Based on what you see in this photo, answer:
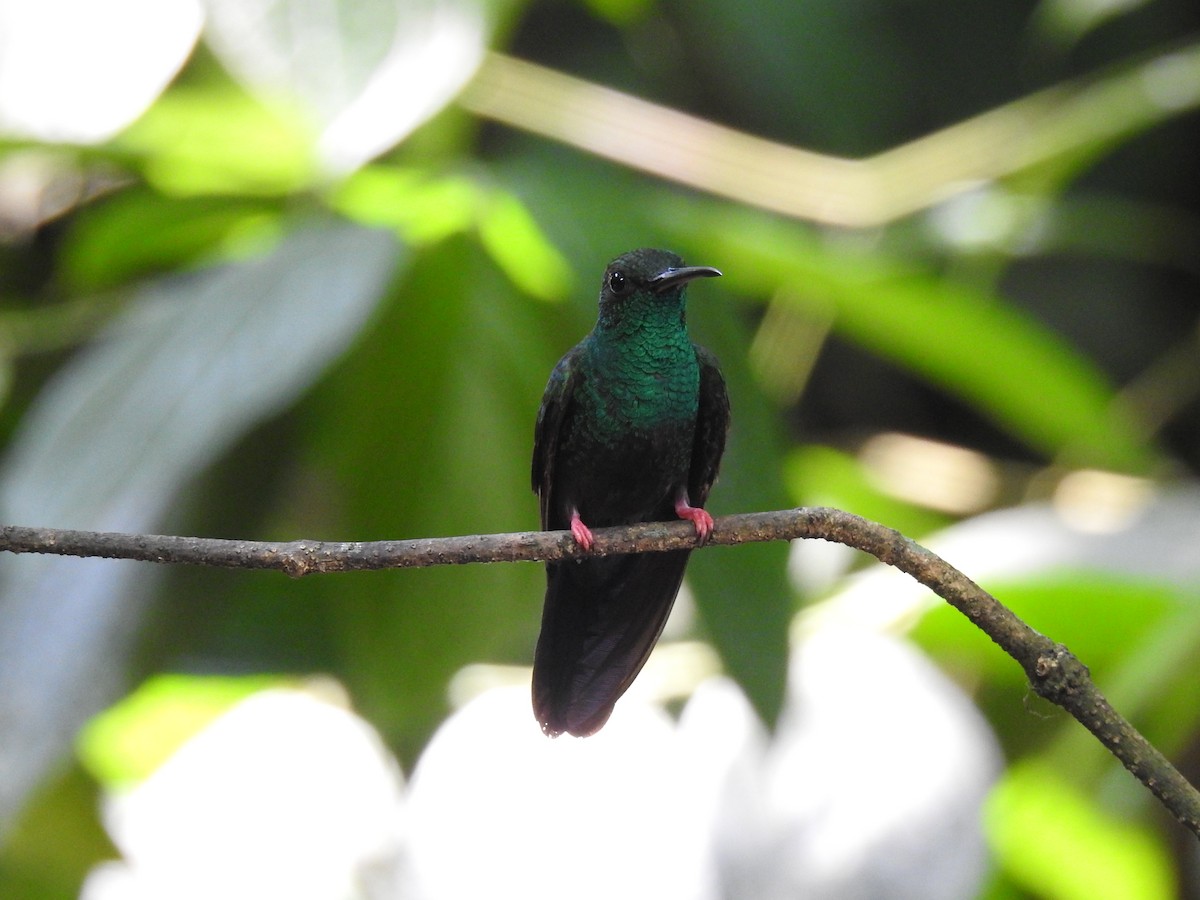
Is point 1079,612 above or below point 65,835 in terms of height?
above

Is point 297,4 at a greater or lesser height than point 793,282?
lesser

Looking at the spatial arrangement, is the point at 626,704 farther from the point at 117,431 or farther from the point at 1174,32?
the point at 1174,32

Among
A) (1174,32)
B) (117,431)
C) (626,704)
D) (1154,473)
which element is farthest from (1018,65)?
(117,431)

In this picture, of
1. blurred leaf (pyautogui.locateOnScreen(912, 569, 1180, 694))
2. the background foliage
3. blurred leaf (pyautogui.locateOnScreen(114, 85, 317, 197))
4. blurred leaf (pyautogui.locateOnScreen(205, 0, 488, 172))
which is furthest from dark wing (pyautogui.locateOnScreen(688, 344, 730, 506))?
blurred leaf (pyautogui.locateOnScreen(114, 85, 317, 197))

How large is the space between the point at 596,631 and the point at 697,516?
0.59 feet

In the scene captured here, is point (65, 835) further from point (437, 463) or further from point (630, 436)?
point (630, 436)

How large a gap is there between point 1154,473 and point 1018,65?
4.47 ft

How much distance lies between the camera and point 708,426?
1.82 meters

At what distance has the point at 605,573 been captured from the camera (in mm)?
1644

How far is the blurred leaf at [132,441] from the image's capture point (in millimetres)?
2033

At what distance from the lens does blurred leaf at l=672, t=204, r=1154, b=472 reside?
2.77 metres

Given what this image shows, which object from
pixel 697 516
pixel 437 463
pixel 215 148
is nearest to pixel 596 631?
pixel 697 516

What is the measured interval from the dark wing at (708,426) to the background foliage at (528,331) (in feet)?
0.97

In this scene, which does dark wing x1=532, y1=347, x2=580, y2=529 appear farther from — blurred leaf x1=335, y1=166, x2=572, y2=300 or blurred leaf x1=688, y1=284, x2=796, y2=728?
blurred leaf x1=335, y1=166, x2=572, y2=300
